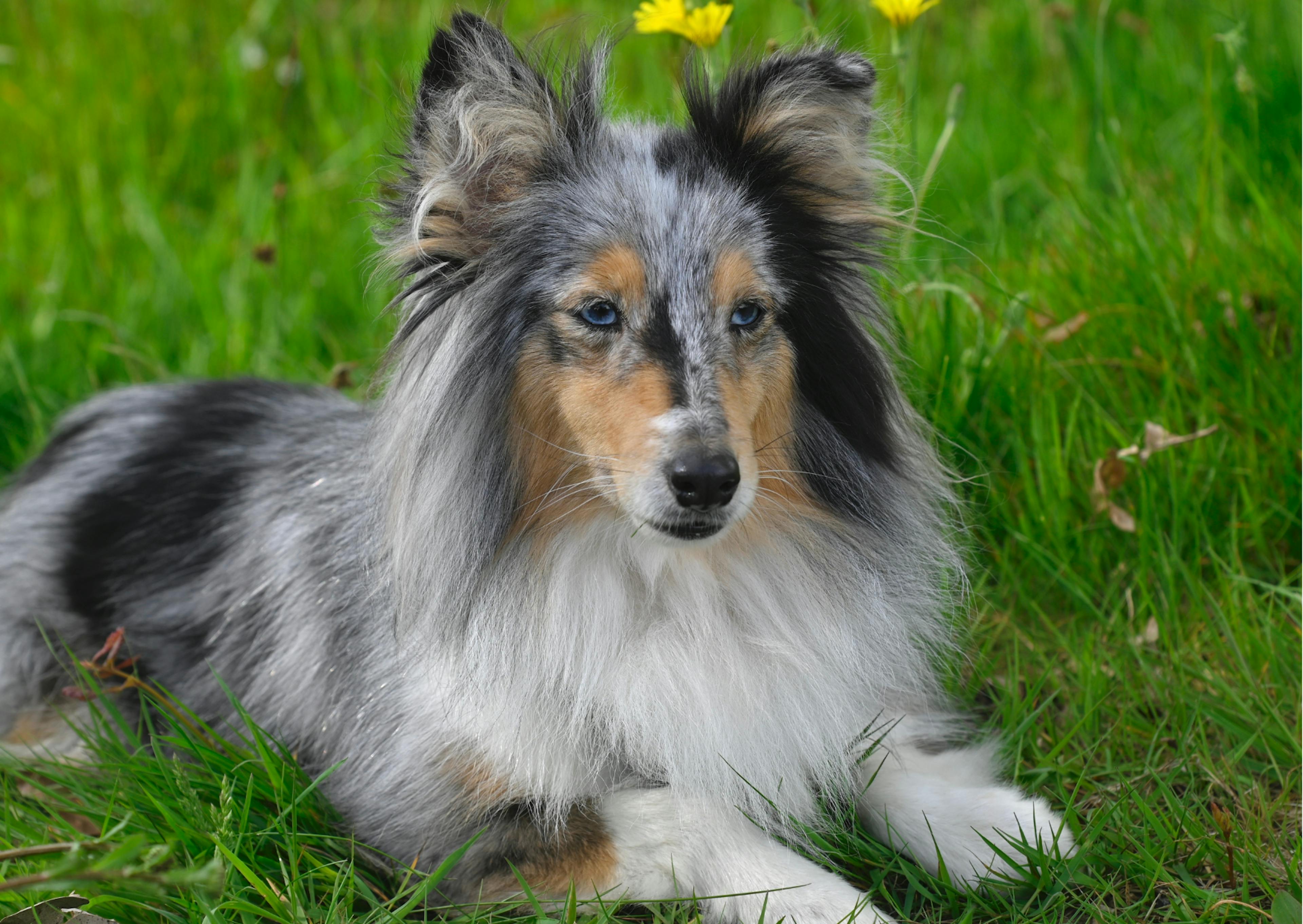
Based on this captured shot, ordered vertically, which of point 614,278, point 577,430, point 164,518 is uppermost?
point 614,278

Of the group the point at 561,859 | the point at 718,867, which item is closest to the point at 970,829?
the point at 718,867

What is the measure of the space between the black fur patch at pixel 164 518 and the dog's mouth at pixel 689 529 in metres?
1.67

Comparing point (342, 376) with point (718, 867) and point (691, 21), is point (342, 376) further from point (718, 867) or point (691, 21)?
point (718, 867)

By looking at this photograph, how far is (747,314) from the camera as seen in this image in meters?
2.69

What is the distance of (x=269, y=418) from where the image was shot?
3.84m

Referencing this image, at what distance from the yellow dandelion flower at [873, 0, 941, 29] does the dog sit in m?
0.52

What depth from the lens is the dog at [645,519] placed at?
8.54 ft

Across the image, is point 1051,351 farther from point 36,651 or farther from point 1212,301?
point 36,651

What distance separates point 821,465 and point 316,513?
142 centimetres

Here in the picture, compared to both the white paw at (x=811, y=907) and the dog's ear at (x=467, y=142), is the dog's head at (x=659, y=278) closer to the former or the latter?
the dog's ear at (x=467, y=142)

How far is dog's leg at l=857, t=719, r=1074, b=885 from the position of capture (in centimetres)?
274

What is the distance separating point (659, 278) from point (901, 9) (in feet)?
4.59

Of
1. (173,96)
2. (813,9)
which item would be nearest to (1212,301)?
(813,9)

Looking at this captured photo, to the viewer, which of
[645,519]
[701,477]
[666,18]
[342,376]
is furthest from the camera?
[342,376]
